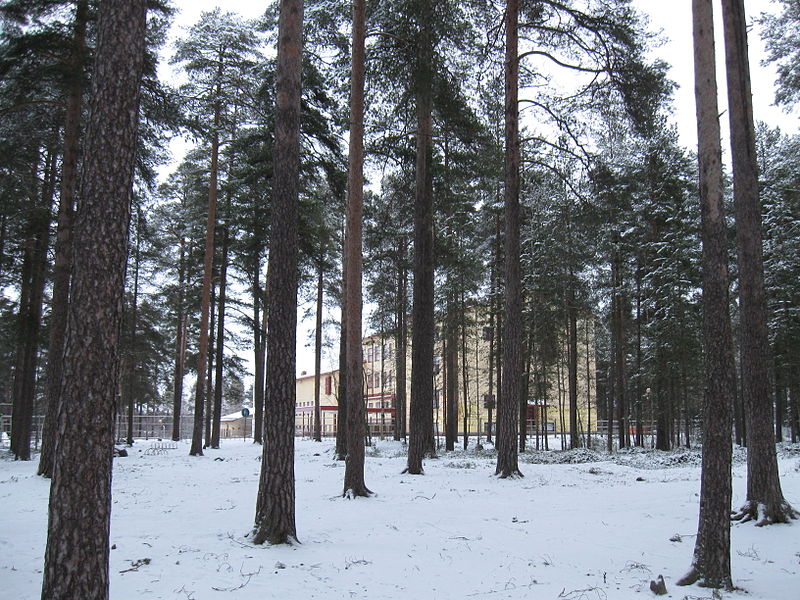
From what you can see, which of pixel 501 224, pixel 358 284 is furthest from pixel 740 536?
pixel 501 224

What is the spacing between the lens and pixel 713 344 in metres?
5.10

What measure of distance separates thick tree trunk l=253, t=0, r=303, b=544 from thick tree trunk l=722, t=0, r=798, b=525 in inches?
225

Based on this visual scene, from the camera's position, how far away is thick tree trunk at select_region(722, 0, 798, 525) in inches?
277

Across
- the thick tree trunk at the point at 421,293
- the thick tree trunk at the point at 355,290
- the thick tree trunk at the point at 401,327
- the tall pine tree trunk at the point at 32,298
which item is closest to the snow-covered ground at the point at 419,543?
the thick tree trunk at the point at 355,290

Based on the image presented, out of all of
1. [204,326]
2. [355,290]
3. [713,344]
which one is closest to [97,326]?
[713,344]

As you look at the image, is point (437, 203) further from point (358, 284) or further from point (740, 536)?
point (740, 536)

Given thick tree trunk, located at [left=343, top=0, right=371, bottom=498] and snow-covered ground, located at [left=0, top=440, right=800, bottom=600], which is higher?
thick tree trunk, located at [left=343, top=0, right=371, bottom=498]

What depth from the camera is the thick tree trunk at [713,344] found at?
488 centimetres

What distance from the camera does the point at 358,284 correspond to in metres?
10.2

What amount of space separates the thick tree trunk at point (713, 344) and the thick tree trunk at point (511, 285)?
7.50 m

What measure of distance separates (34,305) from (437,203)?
12794 mm

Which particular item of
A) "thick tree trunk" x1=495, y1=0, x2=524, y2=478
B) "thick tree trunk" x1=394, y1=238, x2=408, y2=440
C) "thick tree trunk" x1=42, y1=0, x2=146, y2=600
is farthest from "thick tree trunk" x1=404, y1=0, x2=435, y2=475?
"thick tree trunk" x1=42, y1=0, x2=146, y2=600

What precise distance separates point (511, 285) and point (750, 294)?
19.3 feet

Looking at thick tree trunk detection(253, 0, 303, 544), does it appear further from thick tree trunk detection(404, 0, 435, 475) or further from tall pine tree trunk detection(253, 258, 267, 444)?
tall pine tree trunk detection(253, 258, 267, 444)
